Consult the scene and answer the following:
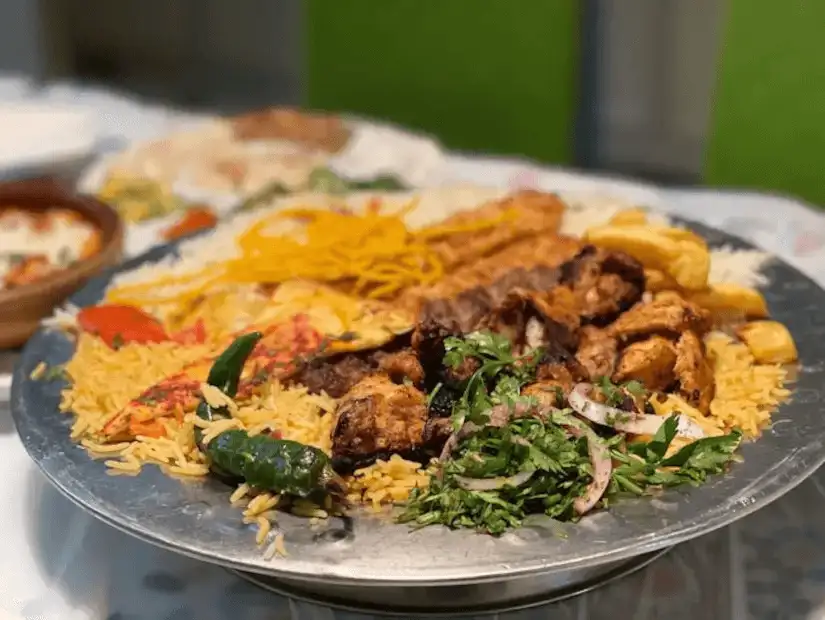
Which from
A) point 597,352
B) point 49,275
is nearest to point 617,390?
point 597,352

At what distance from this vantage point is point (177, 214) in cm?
275

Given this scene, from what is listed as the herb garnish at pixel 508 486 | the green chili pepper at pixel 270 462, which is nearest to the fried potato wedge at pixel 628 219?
the herb garnish at pixel 508 486

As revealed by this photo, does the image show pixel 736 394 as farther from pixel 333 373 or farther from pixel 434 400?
pixel 333 373

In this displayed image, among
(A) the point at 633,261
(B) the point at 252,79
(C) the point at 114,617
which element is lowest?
(B) the point at 252,79

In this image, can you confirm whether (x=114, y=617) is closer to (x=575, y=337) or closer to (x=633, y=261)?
(x=575, y=337)

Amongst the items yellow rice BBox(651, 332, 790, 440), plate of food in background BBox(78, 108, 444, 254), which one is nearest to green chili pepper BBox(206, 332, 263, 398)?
yellow rice BBox(651, 332, 790, 440)

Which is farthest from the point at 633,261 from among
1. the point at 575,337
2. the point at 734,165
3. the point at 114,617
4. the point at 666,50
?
the point at 666,50

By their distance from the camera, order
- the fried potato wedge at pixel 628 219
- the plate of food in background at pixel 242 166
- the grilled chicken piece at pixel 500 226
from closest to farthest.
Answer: the fried potato wedge at pixel 628 219 < the grilled chicken piece at pixel 500 226 < the plate of food in background at pixel 242 166

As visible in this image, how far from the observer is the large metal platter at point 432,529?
116 cm

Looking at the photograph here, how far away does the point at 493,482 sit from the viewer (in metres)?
1.24

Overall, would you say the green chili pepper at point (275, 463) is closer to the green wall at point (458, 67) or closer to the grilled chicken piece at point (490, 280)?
the grilled chicken piece at point (490, 280)

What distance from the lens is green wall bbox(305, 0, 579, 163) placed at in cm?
471

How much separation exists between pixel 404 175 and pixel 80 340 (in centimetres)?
139

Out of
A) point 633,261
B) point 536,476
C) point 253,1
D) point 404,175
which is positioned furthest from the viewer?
point 253,1
